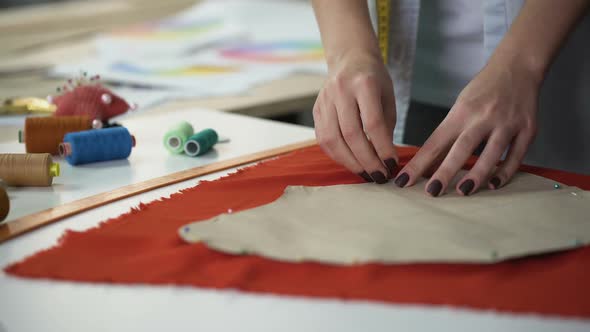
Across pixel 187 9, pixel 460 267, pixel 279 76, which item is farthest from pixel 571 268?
pixel 187 9

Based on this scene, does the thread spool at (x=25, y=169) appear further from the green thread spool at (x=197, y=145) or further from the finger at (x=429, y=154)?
the finger at (x=429, y=154)

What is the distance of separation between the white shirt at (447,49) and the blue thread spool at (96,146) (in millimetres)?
610

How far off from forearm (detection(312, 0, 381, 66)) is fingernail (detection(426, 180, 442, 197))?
10.6 inches

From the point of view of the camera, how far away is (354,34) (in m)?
1.09

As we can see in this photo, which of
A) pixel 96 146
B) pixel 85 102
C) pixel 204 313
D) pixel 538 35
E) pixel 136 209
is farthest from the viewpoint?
pixel 85 102

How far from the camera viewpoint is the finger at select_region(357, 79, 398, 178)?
947 millimetres

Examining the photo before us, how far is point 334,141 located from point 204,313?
15.9 inches

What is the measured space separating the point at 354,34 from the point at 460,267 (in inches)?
20.3

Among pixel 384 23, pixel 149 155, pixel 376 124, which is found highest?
pixel 384 23

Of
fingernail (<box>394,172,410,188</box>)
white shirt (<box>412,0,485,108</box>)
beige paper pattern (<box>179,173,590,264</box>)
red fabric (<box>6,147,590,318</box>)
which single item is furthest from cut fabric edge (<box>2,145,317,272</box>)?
white shirt (<box>412,0,485,108</box>)

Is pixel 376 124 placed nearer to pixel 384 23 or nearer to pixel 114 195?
pixel 114 195

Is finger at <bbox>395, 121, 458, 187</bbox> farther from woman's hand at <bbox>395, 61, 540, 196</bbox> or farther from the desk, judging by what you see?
the desk

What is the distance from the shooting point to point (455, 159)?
2.92 feet

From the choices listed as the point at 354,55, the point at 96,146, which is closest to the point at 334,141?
the point at 354,55
